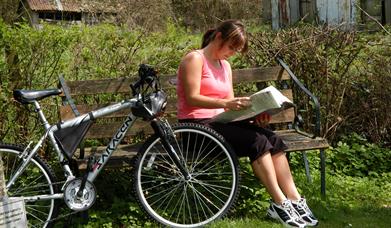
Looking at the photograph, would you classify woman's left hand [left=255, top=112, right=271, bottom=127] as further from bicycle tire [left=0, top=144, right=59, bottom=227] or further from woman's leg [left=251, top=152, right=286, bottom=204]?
bicycle tire [left=0, top=144, right=59, bottom=227]

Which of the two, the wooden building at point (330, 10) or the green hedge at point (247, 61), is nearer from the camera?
the green hedge at point (247, 61)

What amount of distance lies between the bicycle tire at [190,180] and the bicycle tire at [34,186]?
23.9 inches

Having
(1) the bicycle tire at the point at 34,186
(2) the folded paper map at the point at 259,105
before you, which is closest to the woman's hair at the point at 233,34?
(2) the folded paper map at the point at 259,105

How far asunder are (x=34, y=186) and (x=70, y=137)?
1.57ft

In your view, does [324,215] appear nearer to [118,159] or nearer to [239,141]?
[239,141]

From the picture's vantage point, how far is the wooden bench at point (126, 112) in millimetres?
4641

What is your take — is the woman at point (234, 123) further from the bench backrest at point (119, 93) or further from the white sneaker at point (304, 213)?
the bench backrest at point (119, 93)

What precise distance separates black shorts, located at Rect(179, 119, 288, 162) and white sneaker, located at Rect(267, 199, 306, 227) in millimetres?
373

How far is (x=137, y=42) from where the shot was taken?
18.3 feet

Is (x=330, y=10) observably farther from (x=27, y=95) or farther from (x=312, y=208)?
(x=27, y=95)

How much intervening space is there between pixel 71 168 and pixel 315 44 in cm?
277

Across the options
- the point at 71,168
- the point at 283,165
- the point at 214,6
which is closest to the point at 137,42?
the point at 71,168

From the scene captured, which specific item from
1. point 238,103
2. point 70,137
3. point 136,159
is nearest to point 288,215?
point 238,103

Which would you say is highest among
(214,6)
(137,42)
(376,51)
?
(137,42)
